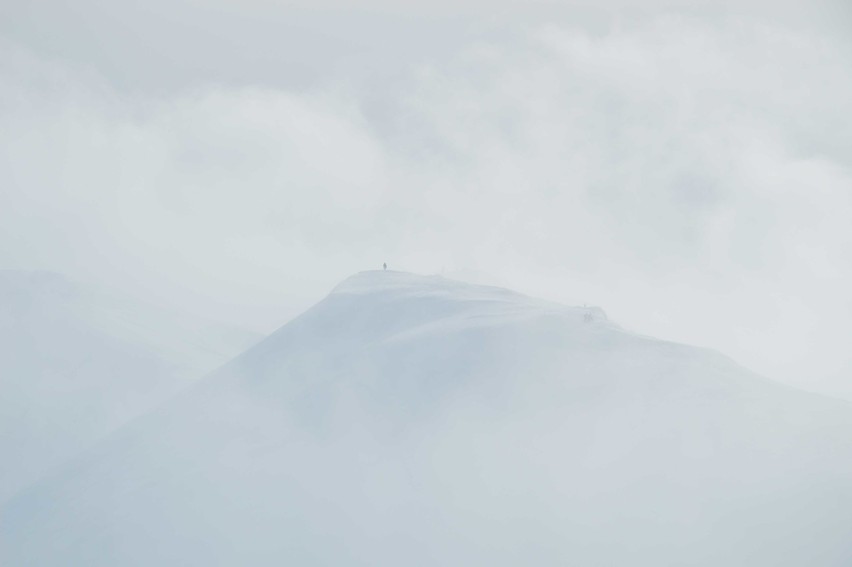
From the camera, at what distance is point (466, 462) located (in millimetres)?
33094

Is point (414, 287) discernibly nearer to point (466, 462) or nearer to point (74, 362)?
point (466, 462)

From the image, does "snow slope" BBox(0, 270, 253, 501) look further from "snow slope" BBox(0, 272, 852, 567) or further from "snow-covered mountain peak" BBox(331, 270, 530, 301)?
"snow-covered mountain peak" BBox(331, 270, 530, 301)

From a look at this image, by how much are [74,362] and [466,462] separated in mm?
51733

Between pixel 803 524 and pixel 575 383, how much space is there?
39.4 feet

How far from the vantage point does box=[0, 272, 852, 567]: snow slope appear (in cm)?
2791

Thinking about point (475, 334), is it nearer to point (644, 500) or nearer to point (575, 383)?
point (575, 383)

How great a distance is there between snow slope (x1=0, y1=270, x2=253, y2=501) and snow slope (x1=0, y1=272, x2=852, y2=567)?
21813mm

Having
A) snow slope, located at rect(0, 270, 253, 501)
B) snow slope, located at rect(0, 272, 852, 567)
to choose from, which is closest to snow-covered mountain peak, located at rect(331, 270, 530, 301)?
snow slope, located at rect(0, 272, 852, 567)

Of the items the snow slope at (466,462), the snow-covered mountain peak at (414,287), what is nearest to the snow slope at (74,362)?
the snow slope at (466,462)

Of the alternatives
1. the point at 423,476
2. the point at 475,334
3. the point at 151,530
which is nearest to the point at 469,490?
the point at 423,476

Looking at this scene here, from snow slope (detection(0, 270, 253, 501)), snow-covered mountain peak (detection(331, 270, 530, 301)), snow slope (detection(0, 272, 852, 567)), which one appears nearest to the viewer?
snow slope (detection(0, 272, 852, 567))

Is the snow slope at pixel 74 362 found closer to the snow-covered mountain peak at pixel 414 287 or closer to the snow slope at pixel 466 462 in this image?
the snow slope at pixel 466 462

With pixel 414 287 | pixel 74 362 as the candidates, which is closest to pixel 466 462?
pixel 414 287

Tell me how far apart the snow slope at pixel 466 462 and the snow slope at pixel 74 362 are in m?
21.8
